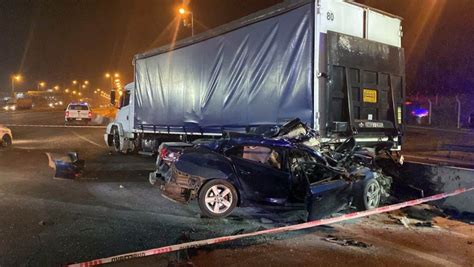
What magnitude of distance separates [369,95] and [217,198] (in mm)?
4193

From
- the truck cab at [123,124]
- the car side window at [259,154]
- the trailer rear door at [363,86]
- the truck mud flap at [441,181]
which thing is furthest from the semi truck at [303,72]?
the truck cab at [123,124]

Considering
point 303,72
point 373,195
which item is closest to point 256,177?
point 373,195

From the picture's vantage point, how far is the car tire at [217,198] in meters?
7.05

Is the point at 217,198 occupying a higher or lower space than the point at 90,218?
higher

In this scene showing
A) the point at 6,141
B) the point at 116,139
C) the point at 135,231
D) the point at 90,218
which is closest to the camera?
the point at 135,231

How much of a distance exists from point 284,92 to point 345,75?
124 centimetres

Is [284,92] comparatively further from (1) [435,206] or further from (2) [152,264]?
(2) [152,264]

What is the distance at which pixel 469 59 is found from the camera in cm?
3344

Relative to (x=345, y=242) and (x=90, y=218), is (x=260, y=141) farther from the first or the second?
(x=90, y=218)

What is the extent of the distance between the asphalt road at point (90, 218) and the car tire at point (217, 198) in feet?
0.51

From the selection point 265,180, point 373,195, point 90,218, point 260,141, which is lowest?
point 90,218

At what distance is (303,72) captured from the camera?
8555 mm

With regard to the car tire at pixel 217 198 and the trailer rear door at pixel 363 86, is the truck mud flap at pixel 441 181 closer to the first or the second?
the trailer rear door at pixel 363 86

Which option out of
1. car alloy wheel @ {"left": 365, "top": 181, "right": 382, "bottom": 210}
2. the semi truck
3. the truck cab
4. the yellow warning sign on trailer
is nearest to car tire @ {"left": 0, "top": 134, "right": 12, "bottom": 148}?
the truck cab
